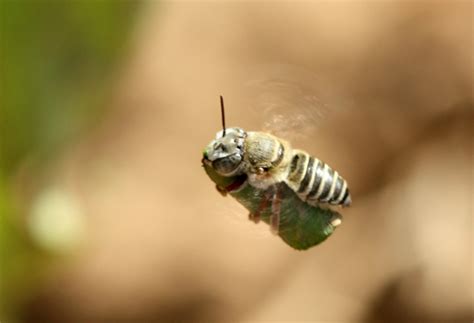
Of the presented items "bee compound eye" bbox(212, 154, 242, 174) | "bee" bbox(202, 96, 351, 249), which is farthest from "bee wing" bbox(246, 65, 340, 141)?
"bee compound eye" bbox(212, 154, 242, 174)

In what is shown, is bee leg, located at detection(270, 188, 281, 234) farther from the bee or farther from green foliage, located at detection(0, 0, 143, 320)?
green foliage, located at detection(0, 0, 143, 320)

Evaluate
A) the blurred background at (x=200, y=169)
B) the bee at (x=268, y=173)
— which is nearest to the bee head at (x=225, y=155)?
the bee at (x=268, y=173)

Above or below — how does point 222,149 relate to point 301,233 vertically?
above

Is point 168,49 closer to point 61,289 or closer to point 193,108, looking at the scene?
→ point 193,108

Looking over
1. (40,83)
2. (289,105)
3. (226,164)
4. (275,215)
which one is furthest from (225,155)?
(40,83)

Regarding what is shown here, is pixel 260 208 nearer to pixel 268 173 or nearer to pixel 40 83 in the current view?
pixel 268 173

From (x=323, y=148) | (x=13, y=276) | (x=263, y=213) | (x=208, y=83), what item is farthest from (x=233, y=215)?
(x=208, y=83)

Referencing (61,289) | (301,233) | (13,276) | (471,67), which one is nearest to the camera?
(301,233)
